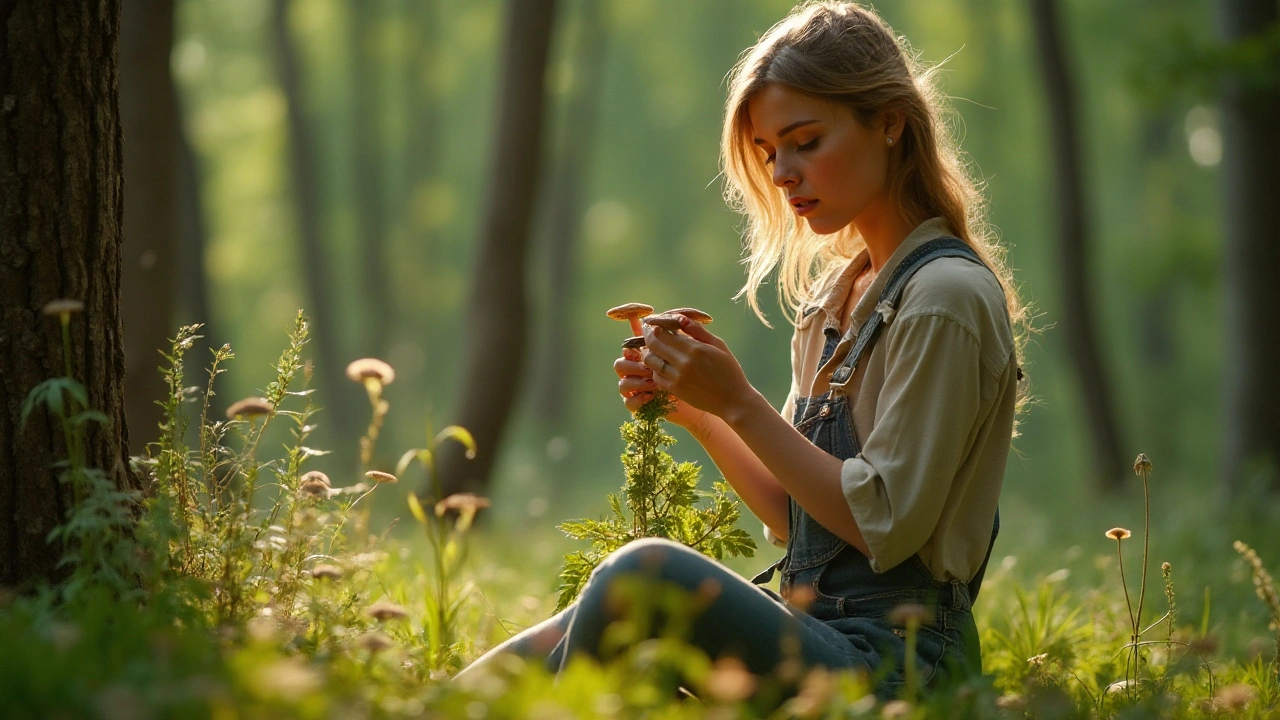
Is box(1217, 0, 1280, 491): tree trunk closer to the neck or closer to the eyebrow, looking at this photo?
the neck

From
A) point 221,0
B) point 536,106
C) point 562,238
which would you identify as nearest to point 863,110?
point 536,106

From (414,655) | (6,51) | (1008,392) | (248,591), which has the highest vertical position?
(6,51)

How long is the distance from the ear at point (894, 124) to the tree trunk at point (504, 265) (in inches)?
206

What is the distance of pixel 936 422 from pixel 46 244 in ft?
6.37

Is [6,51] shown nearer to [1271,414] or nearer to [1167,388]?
[1271,414]

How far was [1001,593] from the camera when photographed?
4820 mm

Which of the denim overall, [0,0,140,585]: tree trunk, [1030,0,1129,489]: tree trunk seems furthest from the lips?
[1030,0,1129,489]: tree trunk

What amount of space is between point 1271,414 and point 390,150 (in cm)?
1956

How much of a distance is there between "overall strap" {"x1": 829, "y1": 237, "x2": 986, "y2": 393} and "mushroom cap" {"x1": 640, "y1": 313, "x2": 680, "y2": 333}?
41cm

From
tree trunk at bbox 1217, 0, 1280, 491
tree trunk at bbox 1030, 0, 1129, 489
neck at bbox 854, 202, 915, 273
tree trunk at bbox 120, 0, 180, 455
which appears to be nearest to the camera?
neck at bbox 854, 202, 915, 273

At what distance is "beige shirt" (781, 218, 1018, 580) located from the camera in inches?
93.0

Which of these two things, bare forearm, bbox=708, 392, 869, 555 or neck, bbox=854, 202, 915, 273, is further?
neck, bbox=854, 202, 915, 273

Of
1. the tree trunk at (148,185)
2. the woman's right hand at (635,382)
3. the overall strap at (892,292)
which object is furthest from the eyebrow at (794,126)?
the tree trunk at (148,185)

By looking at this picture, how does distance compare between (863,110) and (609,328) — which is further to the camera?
(609,328)
